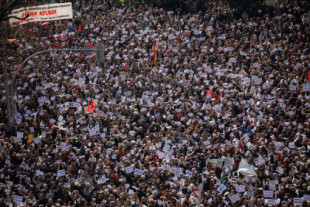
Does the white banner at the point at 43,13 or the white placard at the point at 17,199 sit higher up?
the white banner at the point at 43,13

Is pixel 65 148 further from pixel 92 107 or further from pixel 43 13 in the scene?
pixel 43 13

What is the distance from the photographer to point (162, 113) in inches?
1067

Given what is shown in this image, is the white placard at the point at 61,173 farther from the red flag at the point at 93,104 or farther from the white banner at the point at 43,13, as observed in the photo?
the red flag at the point at 93,104

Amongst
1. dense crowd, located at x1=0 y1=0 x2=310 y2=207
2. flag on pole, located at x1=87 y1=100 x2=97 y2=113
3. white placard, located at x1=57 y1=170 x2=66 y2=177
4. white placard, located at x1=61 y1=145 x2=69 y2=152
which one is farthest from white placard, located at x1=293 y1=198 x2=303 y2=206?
flag on pole, located at x1=87 y1=100 x2=97 y2=113

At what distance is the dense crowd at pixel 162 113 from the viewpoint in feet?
70.4

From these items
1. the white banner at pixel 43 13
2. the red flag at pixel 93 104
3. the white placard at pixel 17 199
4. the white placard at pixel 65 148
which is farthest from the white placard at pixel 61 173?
the red flag at pixel 93 104

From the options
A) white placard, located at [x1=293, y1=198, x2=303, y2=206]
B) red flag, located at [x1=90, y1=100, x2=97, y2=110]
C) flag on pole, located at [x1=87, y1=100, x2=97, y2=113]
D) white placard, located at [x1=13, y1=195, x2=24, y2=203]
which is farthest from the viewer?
red flag, located at [x1=90, y1=100, x2=97, y2=110]

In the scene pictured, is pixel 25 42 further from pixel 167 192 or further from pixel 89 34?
pixel 167 192

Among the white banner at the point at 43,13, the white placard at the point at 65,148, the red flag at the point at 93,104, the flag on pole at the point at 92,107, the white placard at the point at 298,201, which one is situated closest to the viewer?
the white banner at the point at 43,13

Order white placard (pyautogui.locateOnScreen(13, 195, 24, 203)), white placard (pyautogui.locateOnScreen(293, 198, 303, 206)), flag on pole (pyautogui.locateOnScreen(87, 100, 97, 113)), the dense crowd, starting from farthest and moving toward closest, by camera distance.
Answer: flag on pole (pyautogui.locateOnScreen(87, 100, 97, 113)), the dense crowd, white placard (pyautogui.locateOnScreen(293, 198, 303, 206)), white placard (pyautogui.locateOnScreen(13, 195, 24, 203))

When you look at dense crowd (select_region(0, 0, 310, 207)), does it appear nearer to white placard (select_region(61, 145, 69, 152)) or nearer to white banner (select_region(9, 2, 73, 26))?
white placard (select_region(61, 145, 69, 152))

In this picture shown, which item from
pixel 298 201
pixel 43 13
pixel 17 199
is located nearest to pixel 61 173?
pixel 17 199

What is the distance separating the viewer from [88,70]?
30.9 metres

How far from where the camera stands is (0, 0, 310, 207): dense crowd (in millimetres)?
21469
